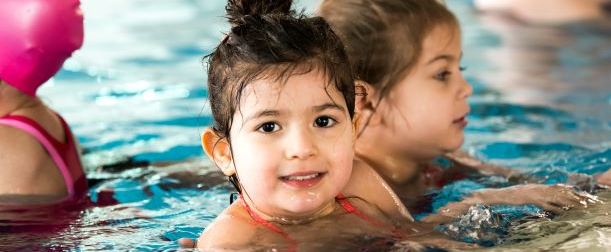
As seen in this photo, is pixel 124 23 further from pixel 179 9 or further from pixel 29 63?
pixel 29 63

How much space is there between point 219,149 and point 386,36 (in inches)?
45.3

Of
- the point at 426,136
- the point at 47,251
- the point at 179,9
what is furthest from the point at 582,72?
the point at 47,251

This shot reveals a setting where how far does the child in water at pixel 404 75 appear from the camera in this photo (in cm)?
411

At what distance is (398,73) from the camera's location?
4.13m

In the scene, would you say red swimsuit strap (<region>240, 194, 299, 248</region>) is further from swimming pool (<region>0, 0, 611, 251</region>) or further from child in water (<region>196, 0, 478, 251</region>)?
swimming pool (<region>0, 0, 611, 251</region>)

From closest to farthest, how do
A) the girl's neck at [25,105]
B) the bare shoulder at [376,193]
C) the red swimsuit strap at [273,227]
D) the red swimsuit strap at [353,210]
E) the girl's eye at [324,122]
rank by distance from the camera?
the girl's eye at [324,122] → the red swimsuit strap at [273,227] → the red swimsuit strap at [353,210] → the bare shoulder at [376,193] → the girl's neck at [25,105]

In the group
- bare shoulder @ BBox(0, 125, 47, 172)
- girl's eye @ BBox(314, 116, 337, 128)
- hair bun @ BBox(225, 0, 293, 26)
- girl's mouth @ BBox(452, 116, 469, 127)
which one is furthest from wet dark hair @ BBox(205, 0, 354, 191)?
girl's mouth @ BBox(452, 116, 469, 127)

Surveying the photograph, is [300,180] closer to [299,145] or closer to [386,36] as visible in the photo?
[299,145]

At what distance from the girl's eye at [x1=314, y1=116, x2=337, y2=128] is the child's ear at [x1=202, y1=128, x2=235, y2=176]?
340mm

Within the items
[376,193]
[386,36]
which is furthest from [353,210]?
[386,36]

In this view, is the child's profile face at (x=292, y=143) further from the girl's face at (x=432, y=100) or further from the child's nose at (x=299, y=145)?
the girl's face at (x=432, y=100)

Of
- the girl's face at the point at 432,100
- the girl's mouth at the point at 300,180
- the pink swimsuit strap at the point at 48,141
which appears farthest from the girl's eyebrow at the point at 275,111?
the pink swimsuit strap at the point at 48,141

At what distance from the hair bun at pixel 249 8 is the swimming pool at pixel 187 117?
0.38 ft

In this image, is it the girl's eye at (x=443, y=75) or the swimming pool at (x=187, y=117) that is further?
the girl's eye at (x=443, y=75)
